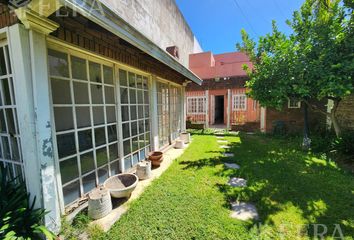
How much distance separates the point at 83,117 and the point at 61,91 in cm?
47

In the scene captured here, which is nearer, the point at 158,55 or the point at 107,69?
the point at 107,69

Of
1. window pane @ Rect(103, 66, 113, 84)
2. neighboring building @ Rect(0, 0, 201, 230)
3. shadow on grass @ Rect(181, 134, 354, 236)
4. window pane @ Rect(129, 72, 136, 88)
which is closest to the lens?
neighboring building @ Rect(0, 0, 201, 230)

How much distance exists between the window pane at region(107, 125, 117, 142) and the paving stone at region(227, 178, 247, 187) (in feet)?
7.98

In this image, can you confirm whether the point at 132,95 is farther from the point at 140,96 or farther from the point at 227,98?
the point at 227,98

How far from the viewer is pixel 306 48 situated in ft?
14.8

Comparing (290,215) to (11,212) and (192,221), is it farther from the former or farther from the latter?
(11,212)

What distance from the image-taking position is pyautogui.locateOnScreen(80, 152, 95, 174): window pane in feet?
7.88

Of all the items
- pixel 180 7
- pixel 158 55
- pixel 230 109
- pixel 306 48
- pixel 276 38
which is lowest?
pixel 230 109

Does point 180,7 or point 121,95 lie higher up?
point 180,7

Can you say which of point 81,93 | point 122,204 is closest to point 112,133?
point 81,93

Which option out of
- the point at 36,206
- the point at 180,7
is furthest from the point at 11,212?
the point at 180,7

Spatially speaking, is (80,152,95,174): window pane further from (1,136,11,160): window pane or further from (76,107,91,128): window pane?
(1,136,11,160): window pane

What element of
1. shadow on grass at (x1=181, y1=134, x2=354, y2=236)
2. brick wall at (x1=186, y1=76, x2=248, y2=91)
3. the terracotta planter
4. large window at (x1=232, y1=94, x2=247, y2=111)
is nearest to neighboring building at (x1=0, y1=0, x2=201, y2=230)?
the terracotta planter

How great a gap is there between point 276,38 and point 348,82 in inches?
97.7
